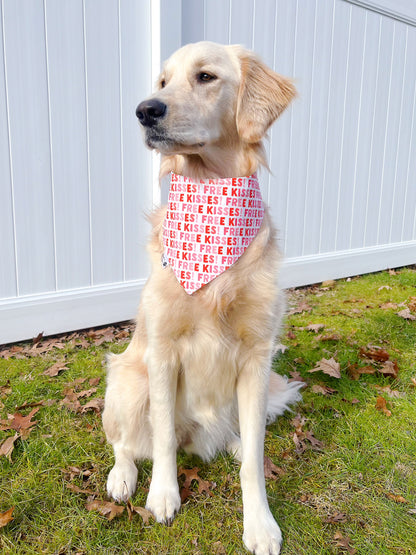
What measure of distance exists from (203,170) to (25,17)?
2.08 m

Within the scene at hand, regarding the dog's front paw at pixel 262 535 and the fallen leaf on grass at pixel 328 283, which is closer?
the dog's front paw at pixel 262 535

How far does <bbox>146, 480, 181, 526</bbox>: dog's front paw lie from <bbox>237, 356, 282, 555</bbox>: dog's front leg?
268mm

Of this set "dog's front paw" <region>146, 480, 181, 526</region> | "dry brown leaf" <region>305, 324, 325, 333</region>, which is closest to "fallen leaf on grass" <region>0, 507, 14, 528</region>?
"dog's front paw" <region>146, 480, 181, 526</region>

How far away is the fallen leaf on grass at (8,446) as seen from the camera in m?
2.01

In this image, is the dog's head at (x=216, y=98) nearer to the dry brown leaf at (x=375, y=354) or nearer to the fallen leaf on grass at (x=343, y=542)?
the fallen leaf on grass at (x=343, y=542)

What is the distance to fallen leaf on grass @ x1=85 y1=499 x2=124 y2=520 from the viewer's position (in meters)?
1.70

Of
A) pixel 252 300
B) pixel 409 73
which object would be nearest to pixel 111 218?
pixel 252 300

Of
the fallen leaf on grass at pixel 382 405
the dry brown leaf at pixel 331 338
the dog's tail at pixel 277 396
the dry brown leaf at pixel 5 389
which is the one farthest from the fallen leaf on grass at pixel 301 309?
the dry brown leaf at pixel 5 389

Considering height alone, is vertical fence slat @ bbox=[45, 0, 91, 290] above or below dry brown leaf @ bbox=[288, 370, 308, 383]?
above

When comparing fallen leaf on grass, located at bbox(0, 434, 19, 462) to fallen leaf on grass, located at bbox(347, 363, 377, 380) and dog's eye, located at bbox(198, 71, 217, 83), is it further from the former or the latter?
fallen leaf on grass, located at bbox(347, 363, 377, 380)

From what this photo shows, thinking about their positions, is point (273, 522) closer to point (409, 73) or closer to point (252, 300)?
point (252, 300)

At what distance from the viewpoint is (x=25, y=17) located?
2.95 metres

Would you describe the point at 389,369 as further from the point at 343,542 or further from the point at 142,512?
the point at 142,512

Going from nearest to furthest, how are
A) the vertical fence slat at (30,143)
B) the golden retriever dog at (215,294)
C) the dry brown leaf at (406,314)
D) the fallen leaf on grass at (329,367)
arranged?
1. the golden retriever dog at (215,294)
2. the fallen leaf on grass at (329,367)
3. the vertical fence slat at (30,143)
4. the dry brown leaf at (406,314)
